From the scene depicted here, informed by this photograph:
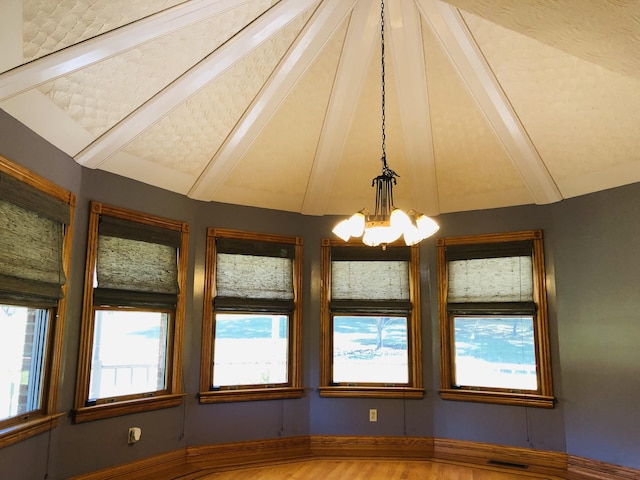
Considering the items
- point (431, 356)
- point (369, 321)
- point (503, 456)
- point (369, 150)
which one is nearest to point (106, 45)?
point (369, 150)

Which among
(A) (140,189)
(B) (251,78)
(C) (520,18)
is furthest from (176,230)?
(C) (520,18)

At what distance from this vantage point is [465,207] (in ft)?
17.0

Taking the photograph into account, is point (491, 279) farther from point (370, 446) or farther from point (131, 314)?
point (131, 314)

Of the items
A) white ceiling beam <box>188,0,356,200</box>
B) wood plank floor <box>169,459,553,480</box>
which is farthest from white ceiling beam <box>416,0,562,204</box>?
wood plank floor <box>169,459,553,480</box>

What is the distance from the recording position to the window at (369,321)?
5.13m

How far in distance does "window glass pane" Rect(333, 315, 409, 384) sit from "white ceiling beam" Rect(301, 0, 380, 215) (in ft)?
3.98

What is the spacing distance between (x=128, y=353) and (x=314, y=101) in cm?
259

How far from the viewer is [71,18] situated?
9.41 feet

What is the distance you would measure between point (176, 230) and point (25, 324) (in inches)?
59.8

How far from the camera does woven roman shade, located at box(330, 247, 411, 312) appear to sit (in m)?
5.23

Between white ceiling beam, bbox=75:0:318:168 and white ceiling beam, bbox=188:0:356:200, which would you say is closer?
white ceiling beam, bbox=75:0:318:168

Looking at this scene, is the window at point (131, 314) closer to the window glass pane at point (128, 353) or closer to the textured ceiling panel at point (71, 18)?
the window glass pane at point (128, 353)

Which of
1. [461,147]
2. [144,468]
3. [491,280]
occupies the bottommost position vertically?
[144,468]

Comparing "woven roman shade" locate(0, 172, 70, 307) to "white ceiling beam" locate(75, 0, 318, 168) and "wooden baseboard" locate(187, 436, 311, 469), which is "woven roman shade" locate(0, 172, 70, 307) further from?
"wooden baseboard" locate(187, 436, 311, 469)
